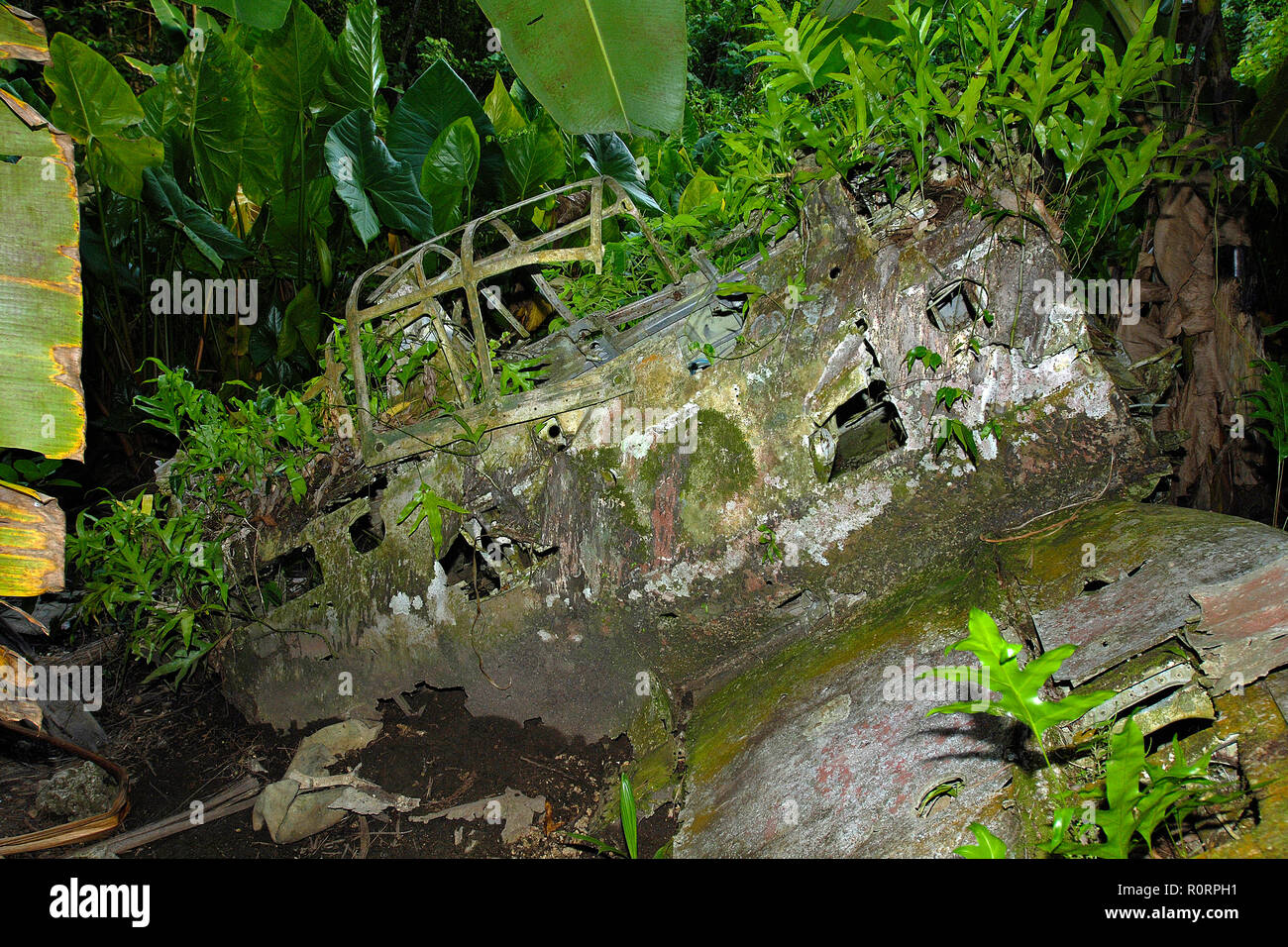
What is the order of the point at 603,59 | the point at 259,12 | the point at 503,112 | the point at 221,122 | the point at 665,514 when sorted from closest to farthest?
the point at 603,59
the point at 259,12
the point at 665,514
the point at 221,122
the point at 503,112

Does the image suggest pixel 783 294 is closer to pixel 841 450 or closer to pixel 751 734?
pixel 841 450

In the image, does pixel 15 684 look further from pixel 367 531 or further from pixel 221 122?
pixel 221 122

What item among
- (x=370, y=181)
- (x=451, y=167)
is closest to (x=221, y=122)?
(x=370, y=181)

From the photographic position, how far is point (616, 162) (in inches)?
210

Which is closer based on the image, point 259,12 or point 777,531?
point 259,12

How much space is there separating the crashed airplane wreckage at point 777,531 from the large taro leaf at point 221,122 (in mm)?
2495

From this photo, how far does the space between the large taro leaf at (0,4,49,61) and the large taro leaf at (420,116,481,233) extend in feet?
9.77

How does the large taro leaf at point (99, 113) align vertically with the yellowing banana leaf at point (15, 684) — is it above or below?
above

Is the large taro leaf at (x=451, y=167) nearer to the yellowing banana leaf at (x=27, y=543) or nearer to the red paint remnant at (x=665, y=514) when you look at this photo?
the red paint remnant at (x=665, y=514)

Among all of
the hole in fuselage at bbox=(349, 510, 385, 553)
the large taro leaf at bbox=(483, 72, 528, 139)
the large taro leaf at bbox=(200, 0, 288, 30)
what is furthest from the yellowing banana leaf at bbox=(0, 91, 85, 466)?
the large taro leaf at bbox=(483, 72, 528, 139)

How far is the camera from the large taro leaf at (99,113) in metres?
4.37

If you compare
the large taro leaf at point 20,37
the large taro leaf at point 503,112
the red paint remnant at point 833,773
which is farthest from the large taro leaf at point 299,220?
the red paint remnant at point 833,773

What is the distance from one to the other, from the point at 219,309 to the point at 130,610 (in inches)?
103

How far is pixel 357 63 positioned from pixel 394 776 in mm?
4564
